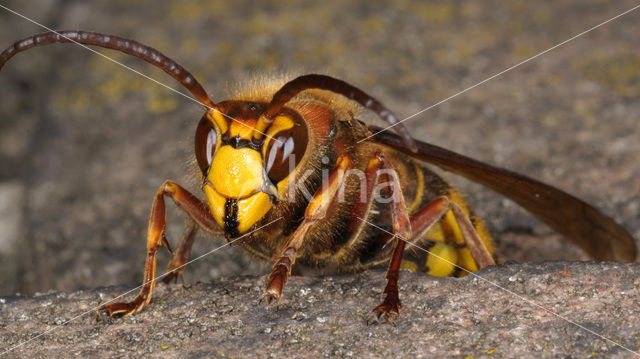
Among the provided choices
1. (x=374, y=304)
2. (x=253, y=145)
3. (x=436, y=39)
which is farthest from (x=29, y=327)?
(x=436, y=39)

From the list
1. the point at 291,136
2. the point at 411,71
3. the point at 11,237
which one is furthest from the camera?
the point at 411,71

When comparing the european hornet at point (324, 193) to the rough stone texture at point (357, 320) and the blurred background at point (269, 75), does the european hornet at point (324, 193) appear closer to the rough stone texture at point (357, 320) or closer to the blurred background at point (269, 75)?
the rough stone texture at point (357, 320)

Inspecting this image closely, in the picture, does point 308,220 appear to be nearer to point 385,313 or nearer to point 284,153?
point 284,153

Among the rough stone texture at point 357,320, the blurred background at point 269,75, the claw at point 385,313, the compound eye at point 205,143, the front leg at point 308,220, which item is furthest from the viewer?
the blurred background at point 269,75

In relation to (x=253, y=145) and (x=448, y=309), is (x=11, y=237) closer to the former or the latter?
(x=253, y=145)

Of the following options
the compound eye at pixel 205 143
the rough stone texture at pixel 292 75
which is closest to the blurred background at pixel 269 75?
the rough stone texture at pixel 292 75

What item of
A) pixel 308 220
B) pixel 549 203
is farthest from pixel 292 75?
pixel 549 203
